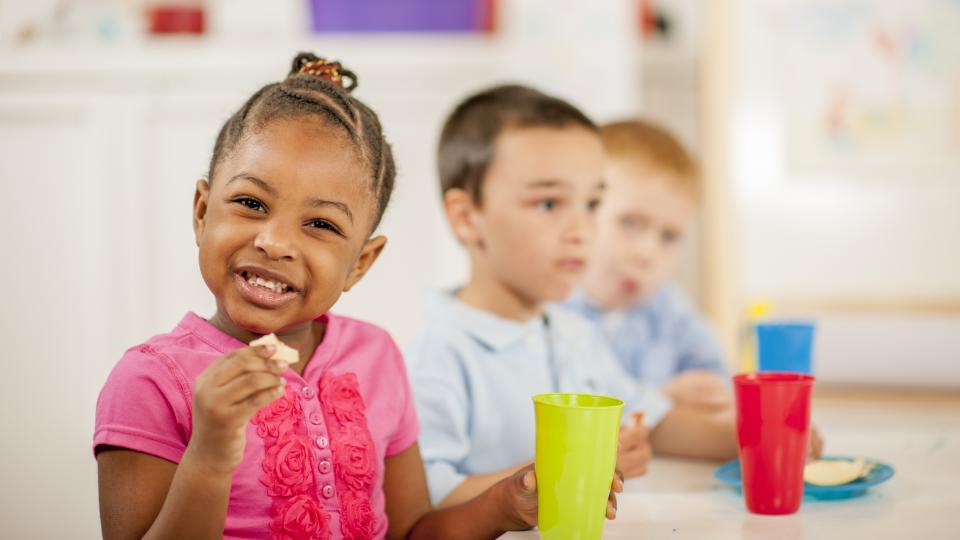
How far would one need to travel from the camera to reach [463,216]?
4.29 ft

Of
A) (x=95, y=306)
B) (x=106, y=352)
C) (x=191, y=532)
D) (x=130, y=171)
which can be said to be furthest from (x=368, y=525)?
(x=130, y=171)

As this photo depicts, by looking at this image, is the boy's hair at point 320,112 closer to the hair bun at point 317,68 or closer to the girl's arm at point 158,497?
the hair bun at point 317,68

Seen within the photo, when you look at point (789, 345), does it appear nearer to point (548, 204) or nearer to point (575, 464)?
point (548, 204)

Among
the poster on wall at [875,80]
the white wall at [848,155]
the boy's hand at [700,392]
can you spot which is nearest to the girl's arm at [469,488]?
the boy's hand at [700,392]

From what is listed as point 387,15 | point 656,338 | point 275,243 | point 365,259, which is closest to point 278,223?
point 275,243

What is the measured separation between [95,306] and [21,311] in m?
1.11

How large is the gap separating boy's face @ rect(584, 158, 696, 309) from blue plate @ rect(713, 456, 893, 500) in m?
0.79

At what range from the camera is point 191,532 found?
2.26 ft

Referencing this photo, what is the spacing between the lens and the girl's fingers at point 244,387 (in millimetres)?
646

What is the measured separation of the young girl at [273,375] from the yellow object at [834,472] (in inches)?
13.5

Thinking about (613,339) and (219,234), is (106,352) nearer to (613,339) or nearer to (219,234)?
(219,234)

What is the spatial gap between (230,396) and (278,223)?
0.18 metres

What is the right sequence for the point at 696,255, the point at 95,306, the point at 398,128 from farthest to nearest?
1. the point at 696,255
2. the point at 398,128
3. the point at 95,306

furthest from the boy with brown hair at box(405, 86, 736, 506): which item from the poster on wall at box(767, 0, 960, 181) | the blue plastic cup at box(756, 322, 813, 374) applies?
the poster on wall at box(767, 0, 960, 181)
